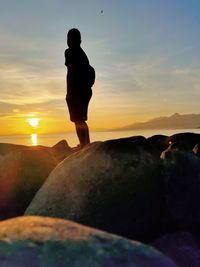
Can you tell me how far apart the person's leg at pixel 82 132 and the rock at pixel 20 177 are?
8.95 ft

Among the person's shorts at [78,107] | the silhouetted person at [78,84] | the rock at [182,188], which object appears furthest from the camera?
the person's shorts at [78,107]

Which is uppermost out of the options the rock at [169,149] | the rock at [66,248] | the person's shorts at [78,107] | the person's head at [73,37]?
the person's head at [73,37]

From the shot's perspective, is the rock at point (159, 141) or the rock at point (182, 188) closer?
A: the rock at point (182, 188)

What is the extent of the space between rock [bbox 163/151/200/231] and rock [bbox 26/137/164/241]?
4.5 inches

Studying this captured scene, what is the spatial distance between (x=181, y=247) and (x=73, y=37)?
5.52 meters

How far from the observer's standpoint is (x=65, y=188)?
5113 mm

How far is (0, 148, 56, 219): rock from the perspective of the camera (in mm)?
6385

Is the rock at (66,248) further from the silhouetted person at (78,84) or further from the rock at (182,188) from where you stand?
the silhouetted person at (78,84)

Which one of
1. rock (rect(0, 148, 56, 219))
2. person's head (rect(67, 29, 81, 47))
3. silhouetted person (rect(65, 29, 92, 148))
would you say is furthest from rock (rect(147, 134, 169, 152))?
rock (rect(0, 148, 56, 219))

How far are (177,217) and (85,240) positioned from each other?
253cm

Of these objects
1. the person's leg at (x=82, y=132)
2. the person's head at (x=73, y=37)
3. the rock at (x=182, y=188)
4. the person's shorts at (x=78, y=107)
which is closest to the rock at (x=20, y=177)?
the rock at (x=182, y=188)

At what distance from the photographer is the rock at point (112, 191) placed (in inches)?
195

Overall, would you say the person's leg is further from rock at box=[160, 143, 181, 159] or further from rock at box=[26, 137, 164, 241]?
rock at box=[26, 137, 164, 241]

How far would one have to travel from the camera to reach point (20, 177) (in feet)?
21.4
